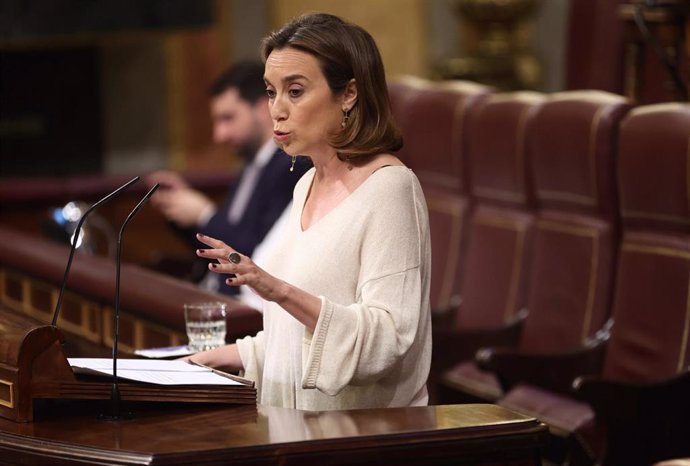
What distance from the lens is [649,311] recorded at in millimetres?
3318

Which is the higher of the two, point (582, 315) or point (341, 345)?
point (341, 345)

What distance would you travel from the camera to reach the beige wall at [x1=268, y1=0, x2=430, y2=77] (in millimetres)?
→ 6883

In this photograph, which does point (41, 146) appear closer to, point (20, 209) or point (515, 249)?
point (20, 209)

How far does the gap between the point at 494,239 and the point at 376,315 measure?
2.30 m

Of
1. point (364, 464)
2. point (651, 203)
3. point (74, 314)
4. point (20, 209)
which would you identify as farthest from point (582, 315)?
point (20, 209)

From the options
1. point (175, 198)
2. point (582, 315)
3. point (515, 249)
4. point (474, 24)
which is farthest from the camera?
point (474, 24)

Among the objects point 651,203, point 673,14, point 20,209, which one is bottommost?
point 20,209

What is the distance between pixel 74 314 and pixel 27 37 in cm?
269

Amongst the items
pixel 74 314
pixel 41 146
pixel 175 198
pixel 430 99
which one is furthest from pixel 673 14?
pixel 41 146

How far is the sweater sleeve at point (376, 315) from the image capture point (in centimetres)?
186

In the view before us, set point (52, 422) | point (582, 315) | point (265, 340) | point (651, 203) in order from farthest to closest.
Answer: point (582, 315) < point (651, 203) < point (265, 340) < point (52, 422)

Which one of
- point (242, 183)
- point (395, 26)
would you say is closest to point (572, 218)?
point (242, 183)

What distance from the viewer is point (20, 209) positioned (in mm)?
5691

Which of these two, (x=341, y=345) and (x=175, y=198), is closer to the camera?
(x=341, y=345)
